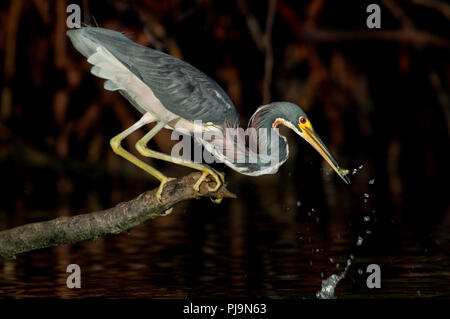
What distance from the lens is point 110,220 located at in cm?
525

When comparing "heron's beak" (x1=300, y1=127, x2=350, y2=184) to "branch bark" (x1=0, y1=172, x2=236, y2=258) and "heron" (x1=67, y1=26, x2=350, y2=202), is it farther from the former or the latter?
"branch bark" (x1=0, y1=172, x2=236, y2=258)

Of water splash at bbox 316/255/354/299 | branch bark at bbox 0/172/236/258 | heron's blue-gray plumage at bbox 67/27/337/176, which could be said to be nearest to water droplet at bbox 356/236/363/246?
Answer: water splash at bbox 316/255/354/299

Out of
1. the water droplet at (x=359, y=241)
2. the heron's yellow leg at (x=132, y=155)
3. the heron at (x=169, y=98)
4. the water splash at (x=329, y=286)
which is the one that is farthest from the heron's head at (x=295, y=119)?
the water droplet at (x=359, y=241)

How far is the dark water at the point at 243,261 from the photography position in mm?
5883

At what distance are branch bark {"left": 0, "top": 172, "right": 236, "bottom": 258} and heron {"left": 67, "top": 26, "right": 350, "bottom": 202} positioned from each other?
0.67 meters

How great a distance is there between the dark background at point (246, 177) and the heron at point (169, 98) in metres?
0.90

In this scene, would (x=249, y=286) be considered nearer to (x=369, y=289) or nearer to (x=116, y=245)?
(x=369, y=289)

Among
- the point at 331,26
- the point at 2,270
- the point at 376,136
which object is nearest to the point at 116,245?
the point at 2,270

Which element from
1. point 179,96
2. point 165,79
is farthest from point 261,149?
point 165,79

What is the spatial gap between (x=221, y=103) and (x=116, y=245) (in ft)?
6.93

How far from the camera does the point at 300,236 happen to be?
26.4 ft

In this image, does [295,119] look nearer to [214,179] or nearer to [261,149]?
[261,149]

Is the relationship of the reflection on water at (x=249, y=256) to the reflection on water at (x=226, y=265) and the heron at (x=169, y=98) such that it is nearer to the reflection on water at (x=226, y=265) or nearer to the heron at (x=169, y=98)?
the reflection on water at (x=226, y=265)

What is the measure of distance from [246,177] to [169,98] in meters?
7.13
